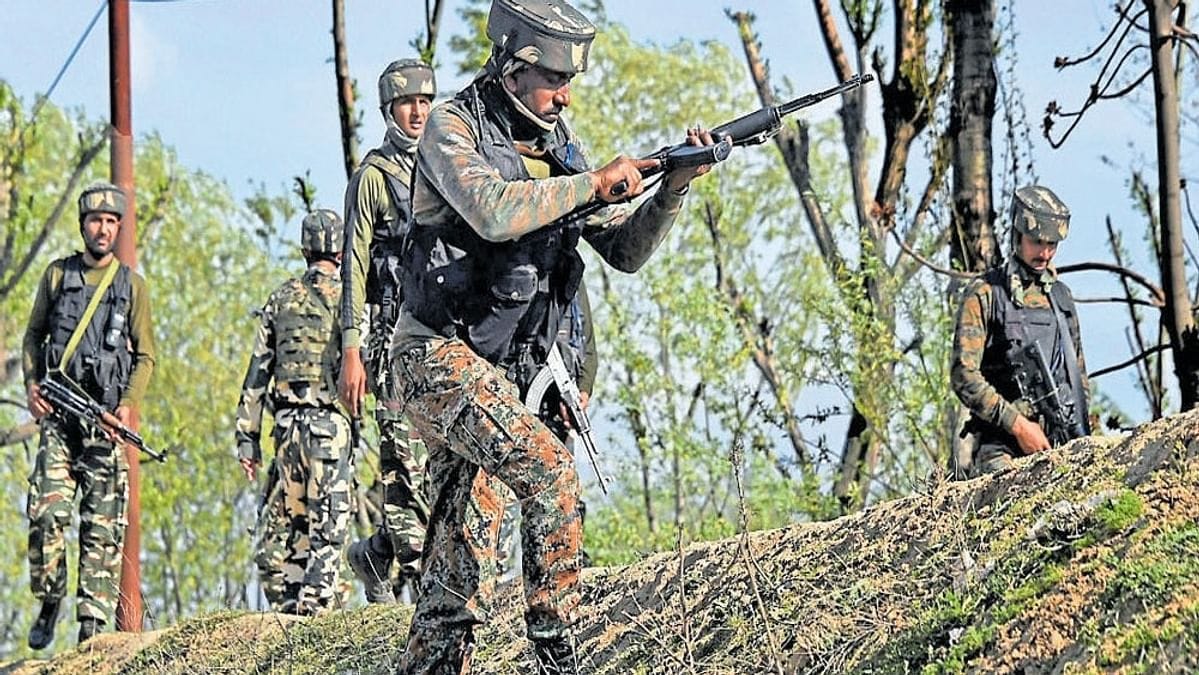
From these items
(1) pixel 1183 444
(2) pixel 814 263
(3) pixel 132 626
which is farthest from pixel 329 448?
(2) pixel 814 263

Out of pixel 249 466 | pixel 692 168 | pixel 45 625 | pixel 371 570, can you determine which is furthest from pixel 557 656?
pixel 45 625

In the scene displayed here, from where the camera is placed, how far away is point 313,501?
10500mm

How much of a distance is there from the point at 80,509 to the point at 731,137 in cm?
546

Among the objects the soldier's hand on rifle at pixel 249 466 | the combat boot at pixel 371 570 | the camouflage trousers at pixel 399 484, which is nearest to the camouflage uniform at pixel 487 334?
the camouflage trousers at pixel 399 484

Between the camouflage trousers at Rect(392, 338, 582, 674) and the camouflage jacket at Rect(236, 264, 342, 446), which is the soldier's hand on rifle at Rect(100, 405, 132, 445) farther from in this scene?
the camouflage trousers at Rect(392, 338, 582, 674)

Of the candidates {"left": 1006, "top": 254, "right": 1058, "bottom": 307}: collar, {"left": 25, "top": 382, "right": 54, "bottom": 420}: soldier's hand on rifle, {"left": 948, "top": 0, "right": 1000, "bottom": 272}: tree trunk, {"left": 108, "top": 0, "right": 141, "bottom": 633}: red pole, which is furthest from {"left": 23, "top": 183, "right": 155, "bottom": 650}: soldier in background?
{"left": 948, "top": 0, "right": 1000, "bottom": 272}: tree trunk

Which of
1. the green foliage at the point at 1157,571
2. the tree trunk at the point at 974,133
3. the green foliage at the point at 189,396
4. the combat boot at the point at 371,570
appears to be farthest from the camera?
the green foliage at the point at 189,396

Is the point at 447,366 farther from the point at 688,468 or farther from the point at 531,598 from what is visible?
the point at 688,468

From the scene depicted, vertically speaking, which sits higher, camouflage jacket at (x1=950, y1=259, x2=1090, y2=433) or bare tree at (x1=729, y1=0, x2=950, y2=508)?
bare tree at (x1=729, y1=0, x2=950, y2=508)

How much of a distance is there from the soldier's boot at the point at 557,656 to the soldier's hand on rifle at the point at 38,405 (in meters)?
5.12

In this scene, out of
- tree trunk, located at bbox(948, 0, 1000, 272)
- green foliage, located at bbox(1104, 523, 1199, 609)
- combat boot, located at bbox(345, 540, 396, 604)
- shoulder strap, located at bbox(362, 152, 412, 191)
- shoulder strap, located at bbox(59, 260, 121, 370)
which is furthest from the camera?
tree trunk, located at bbox(948, 0, 1000, 272)

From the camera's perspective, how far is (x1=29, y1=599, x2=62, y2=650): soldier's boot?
1062 cm

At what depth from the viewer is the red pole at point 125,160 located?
46.3 ft

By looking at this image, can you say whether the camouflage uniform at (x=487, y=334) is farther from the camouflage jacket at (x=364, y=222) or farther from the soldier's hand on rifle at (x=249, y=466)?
the soldier's hand on rifle at (x=249, y=466)
